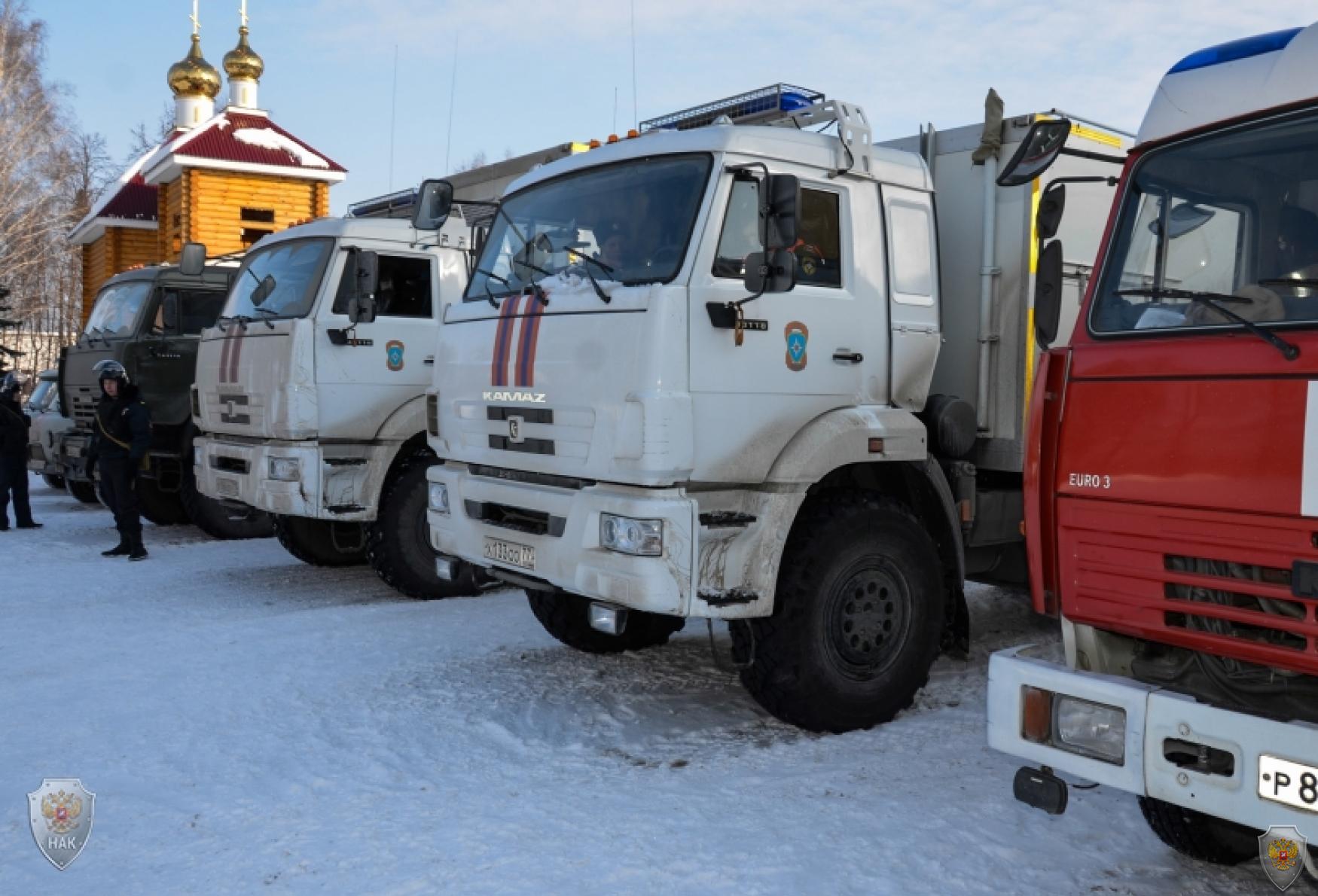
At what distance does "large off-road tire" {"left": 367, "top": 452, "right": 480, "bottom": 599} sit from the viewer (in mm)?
7797

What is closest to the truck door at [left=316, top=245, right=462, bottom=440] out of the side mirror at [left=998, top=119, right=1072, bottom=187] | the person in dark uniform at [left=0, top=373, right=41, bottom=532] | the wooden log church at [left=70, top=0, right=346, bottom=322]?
the side mirror at [left=998, top=119, right=1072, bottom=187]

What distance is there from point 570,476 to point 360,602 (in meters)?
3.75

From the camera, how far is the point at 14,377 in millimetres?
12266

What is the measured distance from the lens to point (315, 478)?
24.7ft

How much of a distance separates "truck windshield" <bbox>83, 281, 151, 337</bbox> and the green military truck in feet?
0.04

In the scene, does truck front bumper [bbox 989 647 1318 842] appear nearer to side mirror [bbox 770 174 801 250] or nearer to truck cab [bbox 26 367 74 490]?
side mirror [bbox 770 174 801 250]

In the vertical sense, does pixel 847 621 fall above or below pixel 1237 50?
below

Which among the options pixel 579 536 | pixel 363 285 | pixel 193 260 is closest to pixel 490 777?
pixel 579 536

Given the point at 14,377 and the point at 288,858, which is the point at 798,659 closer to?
the point at 288,858

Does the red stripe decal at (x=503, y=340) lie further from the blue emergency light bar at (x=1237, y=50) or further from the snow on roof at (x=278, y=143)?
the snow on roof at (x=278, y=143)

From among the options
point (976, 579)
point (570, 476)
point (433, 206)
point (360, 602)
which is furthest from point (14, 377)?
point (976, 579)

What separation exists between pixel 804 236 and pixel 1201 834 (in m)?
2.86

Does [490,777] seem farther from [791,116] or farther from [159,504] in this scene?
[159,504]

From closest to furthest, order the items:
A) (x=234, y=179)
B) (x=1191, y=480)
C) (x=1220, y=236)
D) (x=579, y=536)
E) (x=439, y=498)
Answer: (x=1191, y=480) → (x=1220, y=236) → (x=579, y=536) → (x=439, y=498) → (x=234, y=179)
